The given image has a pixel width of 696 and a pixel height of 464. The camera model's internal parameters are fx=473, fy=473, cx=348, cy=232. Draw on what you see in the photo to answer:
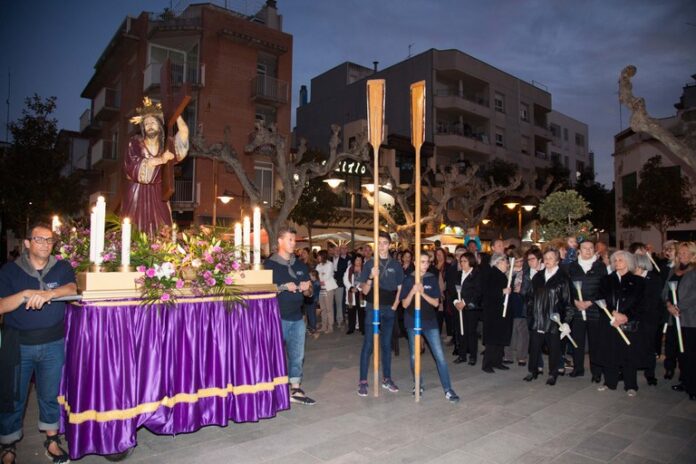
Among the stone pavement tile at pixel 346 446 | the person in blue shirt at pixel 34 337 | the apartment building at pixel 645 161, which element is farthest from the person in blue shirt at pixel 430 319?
the apartment building at pixel 645 161

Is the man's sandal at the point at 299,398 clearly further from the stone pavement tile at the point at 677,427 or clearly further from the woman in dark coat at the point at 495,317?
the stone pavement tile at the point at 677,427

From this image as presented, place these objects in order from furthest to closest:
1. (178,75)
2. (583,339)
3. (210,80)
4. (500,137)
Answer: (500,137), (178,75), (210,80), (583,339)

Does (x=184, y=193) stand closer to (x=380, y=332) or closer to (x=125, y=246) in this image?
(x=380, y=332)

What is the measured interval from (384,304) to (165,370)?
3.16 metres

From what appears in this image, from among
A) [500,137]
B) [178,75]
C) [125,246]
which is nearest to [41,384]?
[125,246]

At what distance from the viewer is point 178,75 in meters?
26.0

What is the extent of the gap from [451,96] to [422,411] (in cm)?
3356

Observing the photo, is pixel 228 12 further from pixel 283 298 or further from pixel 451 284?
pixel 283 298

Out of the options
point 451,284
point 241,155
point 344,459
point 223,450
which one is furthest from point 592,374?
point 241,155

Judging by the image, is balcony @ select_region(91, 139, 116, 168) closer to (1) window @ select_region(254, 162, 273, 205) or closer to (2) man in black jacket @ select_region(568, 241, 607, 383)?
(1) window @ select_region(254, 162, 273, 205)

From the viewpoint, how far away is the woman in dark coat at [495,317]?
26.6 ft

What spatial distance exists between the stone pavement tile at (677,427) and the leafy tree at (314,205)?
73.2 feet

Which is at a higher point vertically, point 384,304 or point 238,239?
point 238,239

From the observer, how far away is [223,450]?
4.54 m
